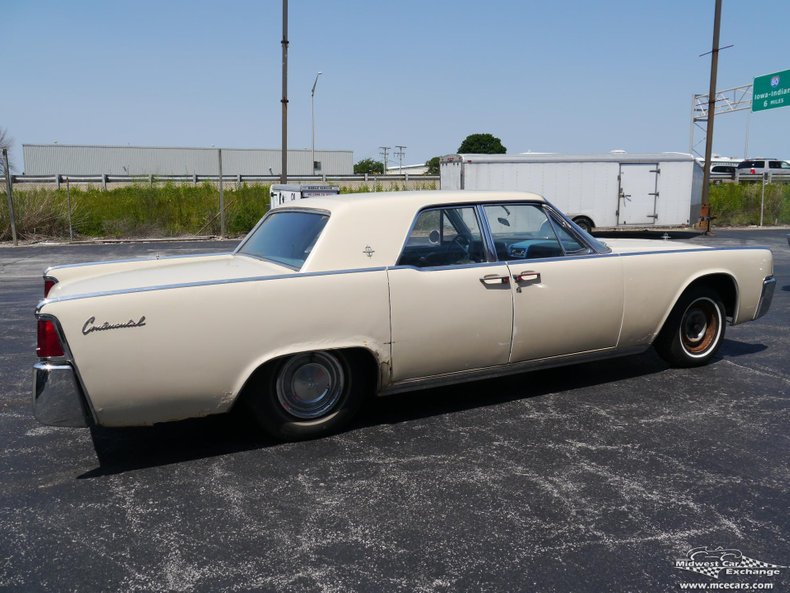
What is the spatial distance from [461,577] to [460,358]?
188 cm

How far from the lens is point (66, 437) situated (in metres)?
4.40

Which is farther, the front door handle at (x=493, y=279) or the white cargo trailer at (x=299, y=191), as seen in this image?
the white cargo trailer at (x=299, y=191)

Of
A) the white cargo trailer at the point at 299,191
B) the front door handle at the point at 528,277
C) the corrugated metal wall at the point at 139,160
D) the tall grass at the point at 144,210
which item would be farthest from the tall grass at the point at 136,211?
the corrugated metal wall at the point at 139,160

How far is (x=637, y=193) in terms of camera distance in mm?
19125

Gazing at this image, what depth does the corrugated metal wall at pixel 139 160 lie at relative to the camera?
4897 centimetres

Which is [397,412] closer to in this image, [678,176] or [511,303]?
[511,303]

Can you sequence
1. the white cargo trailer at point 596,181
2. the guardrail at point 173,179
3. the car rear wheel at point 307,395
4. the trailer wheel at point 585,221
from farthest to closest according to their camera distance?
the guardrail at point 173,179
the trailer wheel at point 585,221
the white cargo trailer at point 596,181
the car rear wheel at point 307,395

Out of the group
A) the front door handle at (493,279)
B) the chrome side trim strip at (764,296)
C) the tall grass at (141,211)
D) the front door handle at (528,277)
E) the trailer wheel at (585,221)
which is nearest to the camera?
the front door handle at (493,279)

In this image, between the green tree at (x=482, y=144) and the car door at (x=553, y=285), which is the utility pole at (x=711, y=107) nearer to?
the car door at (x=553, y=285)

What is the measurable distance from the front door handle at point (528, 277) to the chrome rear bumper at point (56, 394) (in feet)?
8.83

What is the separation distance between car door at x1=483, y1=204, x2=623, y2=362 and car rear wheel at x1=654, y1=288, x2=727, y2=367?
72cm

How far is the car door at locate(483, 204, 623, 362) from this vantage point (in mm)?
4691

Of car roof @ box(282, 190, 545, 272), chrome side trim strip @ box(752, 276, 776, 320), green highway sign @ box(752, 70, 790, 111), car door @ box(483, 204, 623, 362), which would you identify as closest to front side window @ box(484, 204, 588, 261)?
car door @ box(483, 204, 623, 362)

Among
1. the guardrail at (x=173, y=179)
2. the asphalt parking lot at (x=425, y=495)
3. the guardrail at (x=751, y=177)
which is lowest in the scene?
the asphalt parking lot at (x=425, y=495)
